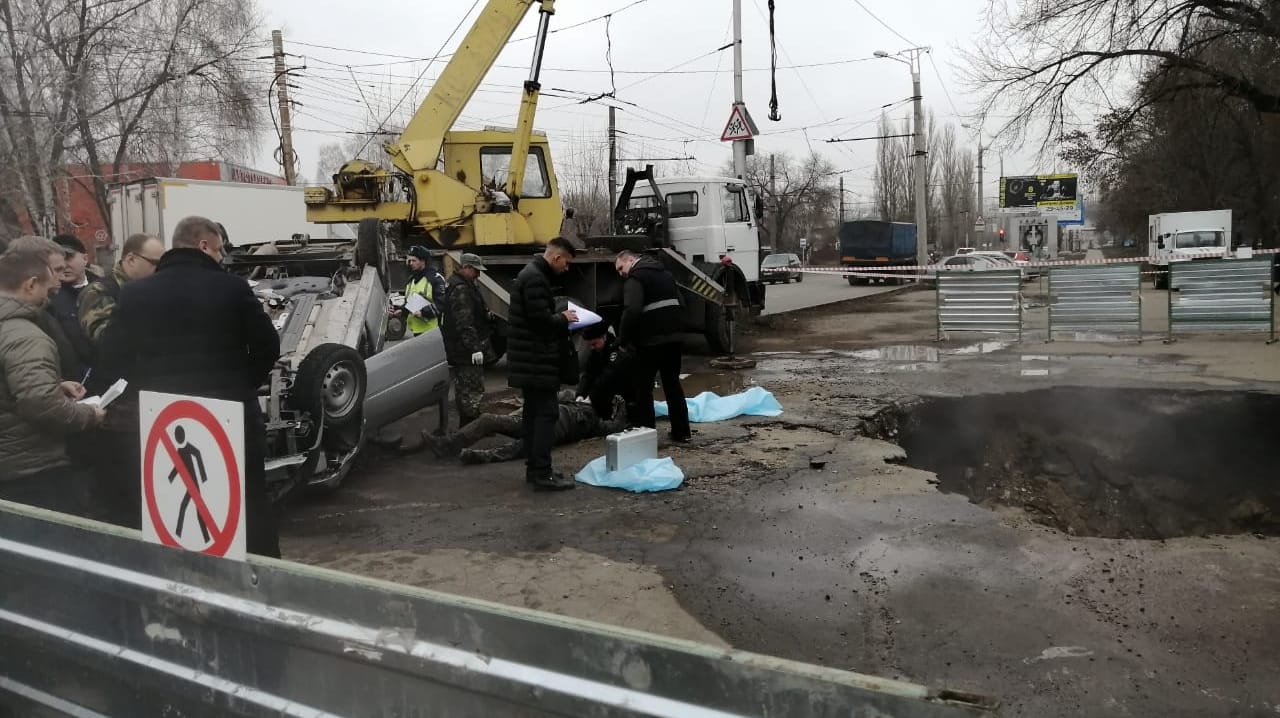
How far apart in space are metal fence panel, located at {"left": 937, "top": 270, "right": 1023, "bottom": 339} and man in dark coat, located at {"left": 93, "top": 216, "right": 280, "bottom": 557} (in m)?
12.6

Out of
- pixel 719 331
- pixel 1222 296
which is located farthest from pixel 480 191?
pixel 1222 296

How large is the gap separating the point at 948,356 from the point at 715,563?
925cm

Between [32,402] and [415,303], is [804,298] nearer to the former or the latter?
[415,303]

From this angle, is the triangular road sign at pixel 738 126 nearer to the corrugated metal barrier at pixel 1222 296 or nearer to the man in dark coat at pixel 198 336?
the corrugated metal barrier at pixel 1222 296

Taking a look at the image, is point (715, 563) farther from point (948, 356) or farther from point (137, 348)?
point (948, 356)

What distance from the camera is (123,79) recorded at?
794 inches

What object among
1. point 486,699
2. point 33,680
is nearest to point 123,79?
point 33,680

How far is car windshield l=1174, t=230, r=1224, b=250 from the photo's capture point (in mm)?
28641

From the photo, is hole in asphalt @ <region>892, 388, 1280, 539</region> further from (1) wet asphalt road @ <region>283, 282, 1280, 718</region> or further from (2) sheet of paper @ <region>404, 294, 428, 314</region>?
(2) sheet of paper @ <region>404, 294, 428, 314</region>

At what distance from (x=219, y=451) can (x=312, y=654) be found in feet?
2.17

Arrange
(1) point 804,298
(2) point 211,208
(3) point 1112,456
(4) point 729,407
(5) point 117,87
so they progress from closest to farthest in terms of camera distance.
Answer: (3) point 1112,456 → (4) point 729,407 → (2) point 211,208 → (5) point 117,87 → (1) point 804,298

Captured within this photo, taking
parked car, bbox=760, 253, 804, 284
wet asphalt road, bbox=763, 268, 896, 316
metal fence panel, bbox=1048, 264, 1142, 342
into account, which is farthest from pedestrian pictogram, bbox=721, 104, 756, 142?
parked car, bbox=760, 253, 804, 284

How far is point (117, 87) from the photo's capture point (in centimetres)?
2006

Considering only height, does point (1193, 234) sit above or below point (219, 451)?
above
